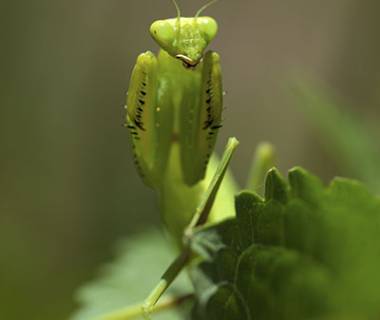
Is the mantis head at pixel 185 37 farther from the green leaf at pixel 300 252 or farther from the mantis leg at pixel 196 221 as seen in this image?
the green leaf at pixel 300 252

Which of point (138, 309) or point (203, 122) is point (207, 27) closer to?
point (203, 122)

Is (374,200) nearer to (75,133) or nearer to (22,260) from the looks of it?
(22,260)

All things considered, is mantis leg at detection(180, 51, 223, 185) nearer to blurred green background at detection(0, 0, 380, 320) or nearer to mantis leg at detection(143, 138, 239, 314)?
mantis leg at detection(143, 138, 239, 314)

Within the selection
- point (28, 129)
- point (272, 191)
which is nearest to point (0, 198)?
point (28, 129)

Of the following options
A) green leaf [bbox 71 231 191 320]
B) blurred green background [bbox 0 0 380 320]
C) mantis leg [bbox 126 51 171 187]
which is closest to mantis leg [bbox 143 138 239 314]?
mantis leg [bbox 126 51 171 187]

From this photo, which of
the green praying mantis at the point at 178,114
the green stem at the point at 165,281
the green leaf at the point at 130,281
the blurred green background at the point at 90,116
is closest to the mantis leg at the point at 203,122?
the green praying mantis at the point at 178,114
